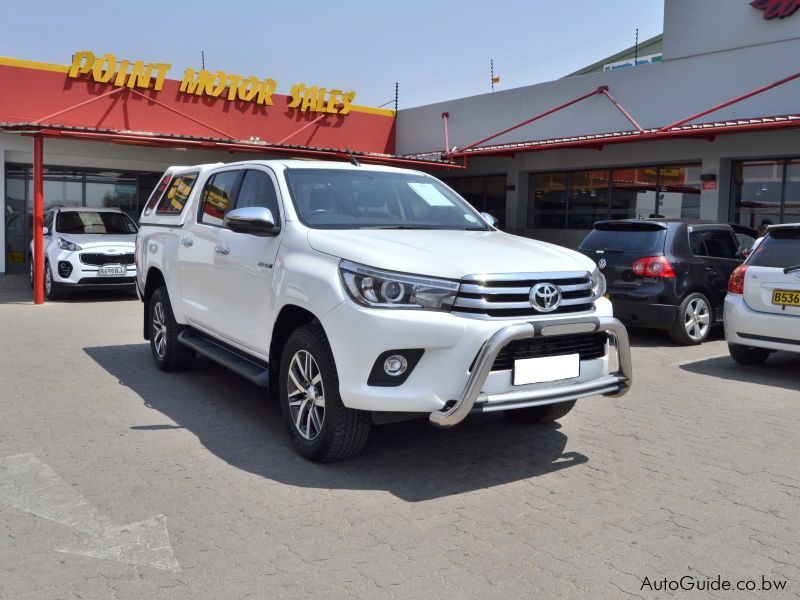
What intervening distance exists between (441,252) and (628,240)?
5741 mm

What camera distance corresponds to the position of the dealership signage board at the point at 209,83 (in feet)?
53.6

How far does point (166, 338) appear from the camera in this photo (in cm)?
696

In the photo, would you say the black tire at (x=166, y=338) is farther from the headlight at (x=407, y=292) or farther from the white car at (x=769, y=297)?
the white car at (x=769, y=297)

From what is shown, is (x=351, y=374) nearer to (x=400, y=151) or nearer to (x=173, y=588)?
(x=173, y=588)

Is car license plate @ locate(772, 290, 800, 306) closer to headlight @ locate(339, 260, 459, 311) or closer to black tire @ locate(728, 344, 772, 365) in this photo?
black tire @ locate(728, 344, 772, 365)

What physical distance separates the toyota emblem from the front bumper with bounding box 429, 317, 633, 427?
0.11m

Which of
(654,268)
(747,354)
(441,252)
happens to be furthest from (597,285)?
(654,268)

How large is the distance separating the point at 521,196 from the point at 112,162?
32.6 feet

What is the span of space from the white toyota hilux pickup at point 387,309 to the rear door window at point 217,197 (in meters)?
0.09

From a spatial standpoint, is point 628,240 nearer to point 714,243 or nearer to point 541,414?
point 714,243

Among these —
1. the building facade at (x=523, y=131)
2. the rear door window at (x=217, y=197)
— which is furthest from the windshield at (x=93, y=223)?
the rear door window at (x=217, y=197)

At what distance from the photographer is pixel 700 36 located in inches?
580

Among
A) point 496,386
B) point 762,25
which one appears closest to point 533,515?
point 496,386

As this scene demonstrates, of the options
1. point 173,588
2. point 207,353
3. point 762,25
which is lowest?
point 173,588
